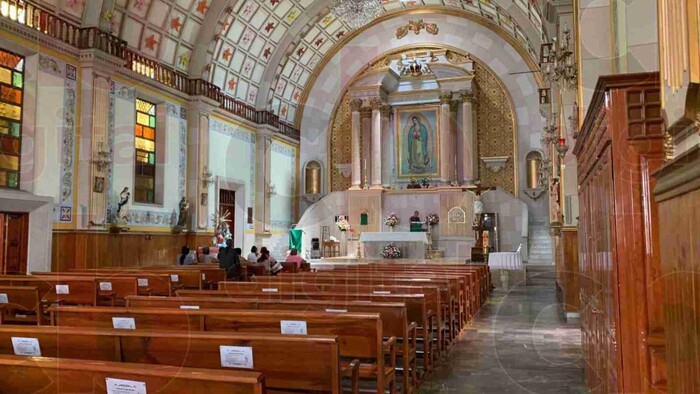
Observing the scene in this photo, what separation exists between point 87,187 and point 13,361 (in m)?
11.1

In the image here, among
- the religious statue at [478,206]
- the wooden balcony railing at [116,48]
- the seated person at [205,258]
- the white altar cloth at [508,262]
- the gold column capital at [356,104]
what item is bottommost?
the white altar cloth at [508,262]

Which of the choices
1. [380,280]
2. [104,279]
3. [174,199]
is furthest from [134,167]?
Result: [380,280]

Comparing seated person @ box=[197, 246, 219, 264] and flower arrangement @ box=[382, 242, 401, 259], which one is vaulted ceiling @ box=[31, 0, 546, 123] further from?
flower arrangement @ box=[382, 242, 401, 259]

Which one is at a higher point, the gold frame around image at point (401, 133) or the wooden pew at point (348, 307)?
the gold frame around image at point (401, 133)

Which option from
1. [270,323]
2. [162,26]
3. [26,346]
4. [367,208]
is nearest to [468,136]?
[367,208]

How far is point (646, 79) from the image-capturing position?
2.66 m

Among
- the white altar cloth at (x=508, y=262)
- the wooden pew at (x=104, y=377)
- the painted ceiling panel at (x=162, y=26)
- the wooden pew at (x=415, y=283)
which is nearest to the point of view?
the wooden pew at (x=104, y=377)

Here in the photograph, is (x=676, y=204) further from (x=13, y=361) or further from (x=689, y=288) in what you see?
(x=13, y=361)

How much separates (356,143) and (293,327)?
1881 centimetres

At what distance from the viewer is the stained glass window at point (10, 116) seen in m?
11.0

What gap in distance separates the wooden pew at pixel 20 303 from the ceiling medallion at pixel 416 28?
19.0m

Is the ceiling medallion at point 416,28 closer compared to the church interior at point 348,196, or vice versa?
the church interior at point 348,196

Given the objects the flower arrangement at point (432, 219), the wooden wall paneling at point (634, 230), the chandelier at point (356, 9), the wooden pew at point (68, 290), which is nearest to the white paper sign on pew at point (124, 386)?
the wooden wall paneling at point (634, 230)

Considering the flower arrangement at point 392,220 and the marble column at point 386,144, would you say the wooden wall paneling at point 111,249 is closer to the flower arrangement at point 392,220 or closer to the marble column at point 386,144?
the flower arrangement at point 392,220
